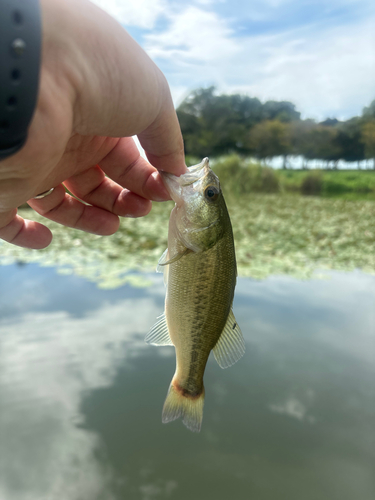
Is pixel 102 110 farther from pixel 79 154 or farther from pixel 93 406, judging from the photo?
pixel 93 406

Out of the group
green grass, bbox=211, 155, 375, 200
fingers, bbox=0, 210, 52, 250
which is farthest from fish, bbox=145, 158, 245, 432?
green grass, bbox=211, 155, 375, 200

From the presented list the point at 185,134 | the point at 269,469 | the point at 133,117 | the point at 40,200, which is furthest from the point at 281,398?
the point at 185,134

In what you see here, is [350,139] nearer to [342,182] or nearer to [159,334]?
[342,182]

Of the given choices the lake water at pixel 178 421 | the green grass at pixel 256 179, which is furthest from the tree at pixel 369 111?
the lake water at pixel 178 421

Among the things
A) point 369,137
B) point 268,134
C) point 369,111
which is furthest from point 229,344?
point 369,111

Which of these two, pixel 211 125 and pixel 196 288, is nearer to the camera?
pixel 196 288

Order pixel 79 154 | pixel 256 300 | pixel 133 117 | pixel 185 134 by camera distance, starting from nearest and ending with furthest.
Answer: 1. pixel 133 117
2. pixel 79 154
3. pixel 256 300
4. pixel 185 134
